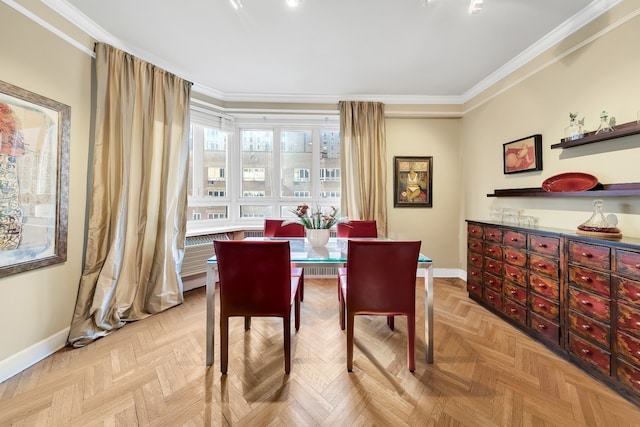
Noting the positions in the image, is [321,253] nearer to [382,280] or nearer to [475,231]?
[382,280]

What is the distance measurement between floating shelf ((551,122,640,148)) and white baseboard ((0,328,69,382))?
4.49 meters

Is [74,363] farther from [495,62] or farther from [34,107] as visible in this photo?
[495,62]

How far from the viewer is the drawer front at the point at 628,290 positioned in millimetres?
1379

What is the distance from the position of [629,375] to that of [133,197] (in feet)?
13.1

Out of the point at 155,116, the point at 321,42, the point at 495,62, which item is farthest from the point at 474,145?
the point at 155,116

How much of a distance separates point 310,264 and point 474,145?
311cm

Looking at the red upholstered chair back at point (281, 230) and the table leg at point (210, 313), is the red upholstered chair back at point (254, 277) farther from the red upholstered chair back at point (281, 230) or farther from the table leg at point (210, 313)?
the red upholstered chair back at point (281, 230)

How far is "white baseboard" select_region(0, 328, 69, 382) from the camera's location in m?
1.57

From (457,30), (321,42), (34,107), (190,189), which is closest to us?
(34,107)

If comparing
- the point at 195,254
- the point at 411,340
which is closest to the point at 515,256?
→ the point at 411,340

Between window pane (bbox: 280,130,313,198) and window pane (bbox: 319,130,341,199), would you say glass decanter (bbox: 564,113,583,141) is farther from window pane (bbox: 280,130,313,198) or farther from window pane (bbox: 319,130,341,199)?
window pane (bbox: 280,130,313,198)

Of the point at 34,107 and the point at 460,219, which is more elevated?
the point at 34,107

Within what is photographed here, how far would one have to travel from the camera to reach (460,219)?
11.9 feet

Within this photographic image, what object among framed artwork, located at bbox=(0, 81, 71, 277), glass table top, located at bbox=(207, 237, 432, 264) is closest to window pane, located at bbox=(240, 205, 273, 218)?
glass table top, located at bbox=(207, 237, 432, 264)
